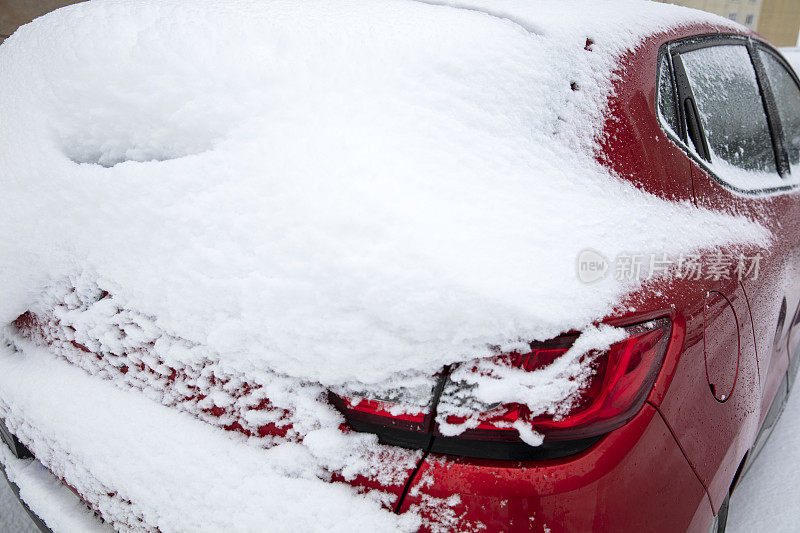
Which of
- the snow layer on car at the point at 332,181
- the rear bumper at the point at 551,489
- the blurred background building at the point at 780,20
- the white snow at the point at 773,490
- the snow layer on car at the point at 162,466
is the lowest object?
the white snow at the point at 773,490

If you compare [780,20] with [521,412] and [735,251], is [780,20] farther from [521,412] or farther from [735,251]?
[521,412]

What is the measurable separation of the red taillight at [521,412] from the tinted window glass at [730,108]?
892mm

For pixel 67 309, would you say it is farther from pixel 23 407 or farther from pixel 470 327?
pixel 470 327

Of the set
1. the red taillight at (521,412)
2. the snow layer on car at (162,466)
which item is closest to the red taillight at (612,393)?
the red taillight at (521,412)

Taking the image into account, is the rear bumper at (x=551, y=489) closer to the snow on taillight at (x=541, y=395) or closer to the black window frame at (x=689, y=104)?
the snow on taillight at (x=541, y=395)

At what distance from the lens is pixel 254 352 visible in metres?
0.95

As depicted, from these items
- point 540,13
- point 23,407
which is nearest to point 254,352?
point 23,407

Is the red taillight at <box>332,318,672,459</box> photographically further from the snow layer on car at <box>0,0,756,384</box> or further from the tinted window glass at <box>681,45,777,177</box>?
the tinted window glass at <box>681,45,777,177</box>

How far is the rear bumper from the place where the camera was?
85 centimetres

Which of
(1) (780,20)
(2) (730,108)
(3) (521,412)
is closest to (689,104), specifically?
(2) (730,108)

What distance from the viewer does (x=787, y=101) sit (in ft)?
7.25

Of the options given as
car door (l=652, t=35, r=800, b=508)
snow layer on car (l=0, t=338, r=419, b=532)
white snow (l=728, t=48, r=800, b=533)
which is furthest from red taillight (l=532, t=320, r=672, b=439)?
white snow (l=728, t=48, r=800, b=533)

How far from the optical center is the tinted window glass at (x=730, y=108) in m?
1.51

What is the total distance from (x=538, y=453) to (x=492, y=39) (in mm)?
876
